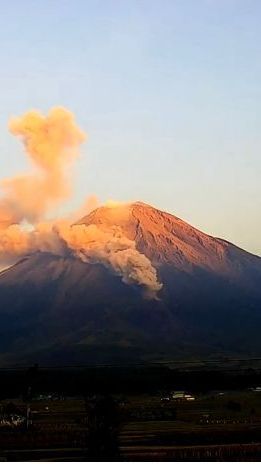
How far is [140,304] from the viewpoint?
160m

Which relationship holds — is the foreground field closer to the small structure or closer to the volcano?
the small structure

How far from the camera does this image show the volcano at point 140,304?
132500mm

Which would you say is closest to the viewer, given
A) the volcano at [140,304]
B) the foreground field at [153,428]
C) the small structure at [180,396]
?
the foreground field at [153,428]

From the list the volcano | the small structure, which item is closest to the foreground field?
the small structure

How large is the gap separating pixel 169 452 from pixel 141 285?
133 m

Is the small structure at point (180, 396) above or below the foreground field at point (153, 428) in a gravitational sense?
above

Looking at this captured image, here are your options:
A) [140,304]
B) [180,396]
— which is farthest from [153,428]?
[140,304]

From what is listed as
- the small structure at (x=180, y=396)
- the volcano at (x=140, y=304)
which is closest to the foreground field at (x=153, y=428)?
the small structure at (x=180, y=396)

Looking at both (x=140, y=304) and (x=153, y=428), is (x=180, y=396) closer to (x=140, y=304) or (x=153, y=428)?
(x=153, y=428)

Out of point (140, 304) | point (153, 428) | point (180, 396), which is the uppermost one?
point (140, 304)

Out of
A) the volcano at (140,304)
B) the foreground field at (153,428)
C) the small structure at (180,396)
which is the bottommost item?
the foreground field at (153,428)

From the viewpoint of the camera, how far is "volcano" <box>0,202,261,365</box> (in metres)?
132

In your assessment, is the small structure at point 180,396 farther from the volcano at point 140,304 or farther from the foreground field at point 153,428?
the volcano at point 140,304

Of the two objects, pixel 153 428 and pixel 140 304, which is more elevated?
pixel 140 304
